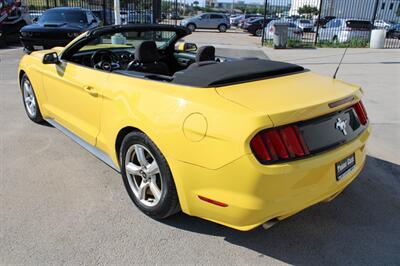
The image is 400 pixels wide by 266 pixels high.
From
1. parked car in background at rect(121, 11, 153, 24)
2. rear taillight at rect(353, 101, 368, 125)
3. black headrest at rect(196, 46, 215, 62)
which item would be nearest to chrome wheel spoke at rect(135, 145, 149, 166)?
black headrest at rect(196, 46, 215, 62)

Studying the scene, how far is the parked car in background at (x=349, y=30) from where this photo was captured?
19359 millimetres

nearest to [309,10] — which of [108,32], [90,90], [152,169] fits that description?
[108,32]

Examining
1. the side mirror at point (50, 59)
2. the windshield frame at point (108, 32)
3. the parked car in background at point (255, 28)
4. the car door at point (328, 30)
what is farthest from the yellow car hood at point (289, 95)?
the parked car in background at point (255, 28)

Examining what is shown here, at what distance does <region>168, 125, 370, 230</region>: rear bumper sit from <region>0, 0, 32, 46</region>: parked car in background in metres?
15.5

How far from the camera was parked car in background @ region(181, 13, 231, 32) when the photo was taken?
31.4 m

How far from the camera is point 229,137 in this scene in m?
2.20

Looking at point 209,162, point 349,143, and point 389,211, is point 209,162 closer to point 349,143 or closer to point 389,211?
point 349,143

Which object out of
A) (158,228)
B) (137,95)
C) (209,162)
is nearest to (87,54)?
(137,95)

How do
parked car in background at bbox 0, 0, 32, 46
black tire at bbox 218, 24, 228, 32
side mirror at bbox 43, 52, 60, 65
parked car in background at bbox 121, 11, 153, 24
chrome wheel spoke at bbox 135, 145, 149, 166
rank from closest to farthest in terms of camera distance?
chrome wheel spoke at bbox 135, 145, 149, 166
side mirror at bbox 43, 52, 60, 65
parked car in background at bbox 0, 0, 32, 46
parked car in background at bbox 121, 11, 153, 24
black tire at bbox 218, 24, 228, 32

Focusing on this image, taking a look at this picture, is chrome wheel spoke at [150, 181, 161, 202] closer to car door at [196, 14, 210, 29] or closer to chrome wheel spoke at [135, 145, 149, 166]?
chrome wheel spoke at [135, 145, 149, 166]

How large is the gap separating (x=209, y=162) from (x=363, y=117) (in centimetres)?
150

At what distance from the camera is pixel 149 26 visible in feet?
14.0

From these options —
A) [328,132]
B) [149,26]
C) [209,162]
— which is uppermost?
[149,26]

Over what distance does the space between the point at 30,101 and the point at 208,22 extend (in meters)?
28.2
